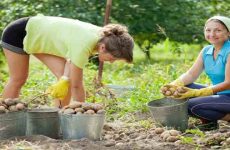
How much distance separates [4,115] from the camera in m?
4.02

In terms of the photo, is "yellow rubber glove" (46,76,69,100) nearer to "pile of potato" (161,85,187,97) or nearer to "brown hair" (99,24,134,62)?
"brown hair" (99,24,134,62)

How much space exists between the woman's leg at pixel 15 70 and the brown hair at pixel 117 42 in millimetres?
835

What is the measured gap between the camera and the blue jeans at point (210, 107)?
468cm

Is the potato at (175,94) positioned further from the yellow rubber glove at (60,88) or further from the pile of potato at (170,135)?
the yellow rubber glove at (60,88)

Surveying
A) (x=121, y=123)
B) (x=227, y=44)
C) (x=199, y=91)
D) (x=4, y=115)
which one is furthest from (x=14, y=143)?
(x=227, y=44)

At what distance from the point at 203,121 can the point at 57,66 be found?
131cm

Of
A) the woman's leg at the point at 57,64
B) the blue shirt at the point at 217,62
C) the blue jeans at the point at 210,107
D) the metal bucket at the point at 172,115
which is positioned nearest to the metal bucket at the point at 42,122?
the woman's leg at the point at 57,64

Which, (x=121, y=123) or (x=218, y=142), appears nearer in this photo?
(x=218, y=142)

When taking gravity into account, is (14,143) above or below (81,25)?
below

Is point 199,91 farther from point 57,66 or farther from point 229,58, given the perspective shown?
point 57,66

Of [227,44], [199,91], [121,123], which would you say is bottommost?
[121,123]

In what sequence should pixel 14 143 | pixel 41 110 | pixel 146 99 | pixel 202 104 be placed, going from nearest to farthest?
pixel 14 143
pixel 41 110
pixel 202 104
pixel 146 99

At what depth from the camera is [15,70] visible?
484cm

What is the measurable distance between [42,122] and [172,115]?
3.36ft
